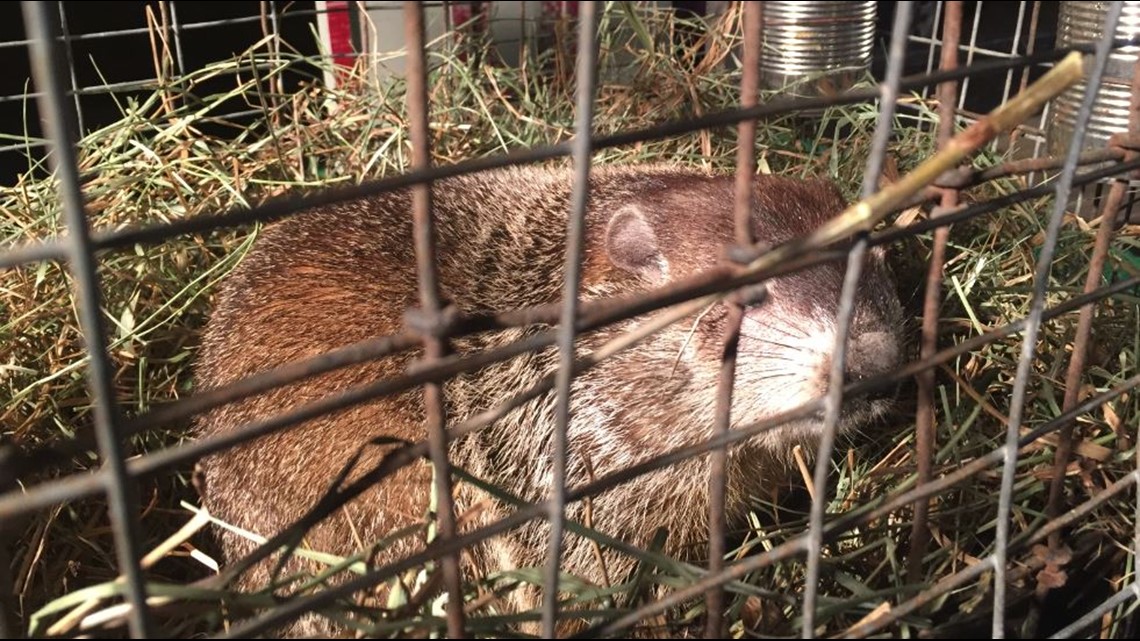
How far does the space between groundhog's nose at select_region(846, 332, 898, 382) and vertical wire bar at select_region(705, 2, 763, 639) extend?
656 millimetres

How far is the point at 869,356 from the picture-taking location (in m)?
1.72

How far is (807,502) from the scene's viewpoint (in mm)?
2152

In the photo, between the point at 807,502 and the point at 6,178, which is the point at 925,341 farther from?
the point at 6,178

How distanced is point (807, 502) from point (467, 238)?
929 millimetres

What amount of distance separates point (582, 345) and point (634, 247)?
0.76 feet

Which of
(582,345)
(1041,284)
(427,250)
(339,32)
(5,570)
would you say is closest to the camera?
(427,250)

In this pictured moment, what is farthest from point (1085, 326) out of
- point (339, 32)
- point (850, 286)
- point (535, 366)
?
point (339, 32)

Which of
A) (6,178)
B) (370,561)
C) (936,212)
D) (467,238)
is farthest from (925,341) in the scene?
(6,178)

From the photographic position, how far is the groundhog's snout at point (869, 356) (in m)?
1.71

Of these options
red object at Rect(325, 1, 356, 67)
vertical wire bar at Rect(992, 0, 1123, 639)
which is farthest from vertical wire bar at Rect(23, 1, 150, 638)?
red object at Rect(325, 1, 356, 67)

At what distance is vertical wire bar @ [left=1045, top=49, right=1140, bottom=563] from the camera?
139cm

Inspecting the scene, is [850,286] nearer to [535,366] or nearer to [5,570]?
[5,570]

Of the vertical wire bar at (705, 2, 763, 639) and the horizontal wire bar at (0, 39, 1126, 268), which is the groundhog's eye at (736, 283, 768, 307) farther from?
the horizontal wire bar at (0, 39, 1126, 268)

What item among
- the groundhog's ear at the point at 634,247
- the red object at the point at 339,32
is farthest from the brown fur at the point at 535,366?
the red object at the point at 339,32
